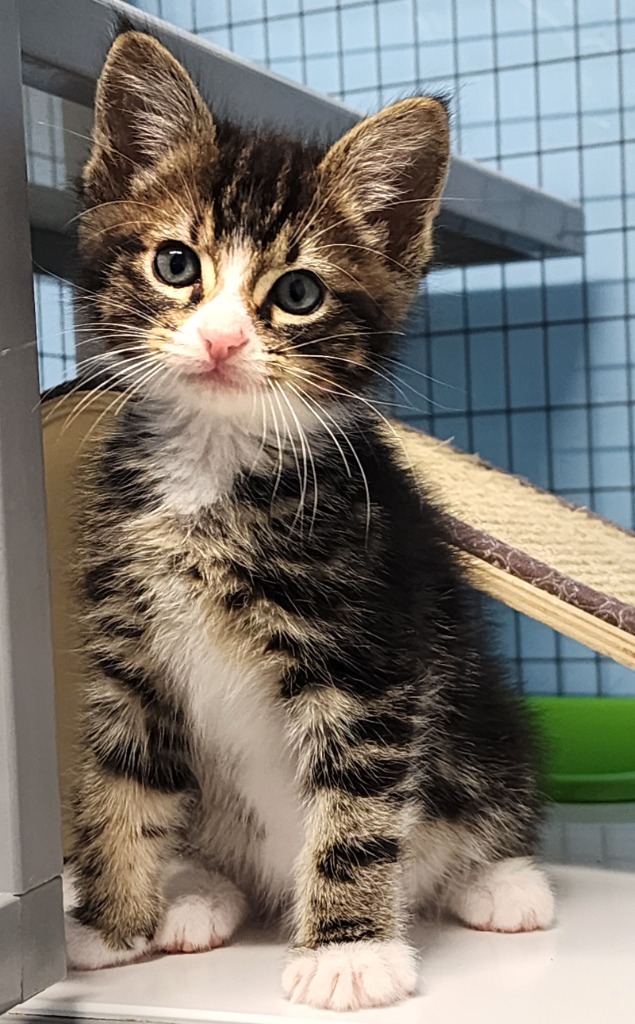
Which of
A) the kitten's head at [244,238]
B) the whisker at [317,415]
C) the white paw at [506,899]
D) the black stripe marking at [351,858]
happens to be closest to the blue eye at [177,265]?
the kitten's head at [244,238]

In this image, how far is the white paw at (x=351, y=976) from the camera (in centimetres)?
88

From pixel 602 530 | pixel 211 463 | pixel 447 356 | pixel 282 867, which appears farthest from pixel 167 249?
pixel 447 356

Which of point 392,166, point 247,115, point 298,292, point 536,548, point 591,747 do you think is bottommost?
point 591,747

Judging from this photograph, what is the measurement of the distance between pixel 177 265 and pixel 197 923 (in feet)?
1.94

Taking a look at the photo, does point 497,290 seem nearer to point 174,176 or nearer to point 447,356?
point 447,356

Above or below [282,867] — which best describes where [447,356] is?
above

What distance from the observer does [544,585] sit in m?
1.29

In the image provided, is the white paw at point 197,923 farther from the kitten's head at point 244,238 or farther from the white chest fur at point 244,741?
the kitten's head at point 244,238

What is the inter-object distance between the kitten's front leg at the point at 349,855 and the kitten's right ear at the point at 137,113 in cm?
50

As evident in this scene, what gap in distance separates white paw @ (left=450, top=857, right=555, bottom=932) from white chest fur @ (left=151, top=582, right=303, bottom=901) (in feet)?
0.60

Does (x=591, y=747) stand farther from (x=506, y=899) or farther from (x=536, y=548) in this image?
(x=506, y=899)

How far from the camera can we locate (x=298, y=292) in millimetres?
962

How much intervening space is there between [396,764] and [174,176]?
55cm

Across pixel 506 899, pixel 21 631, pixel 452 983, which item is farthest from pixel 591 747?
pixel 21 631
